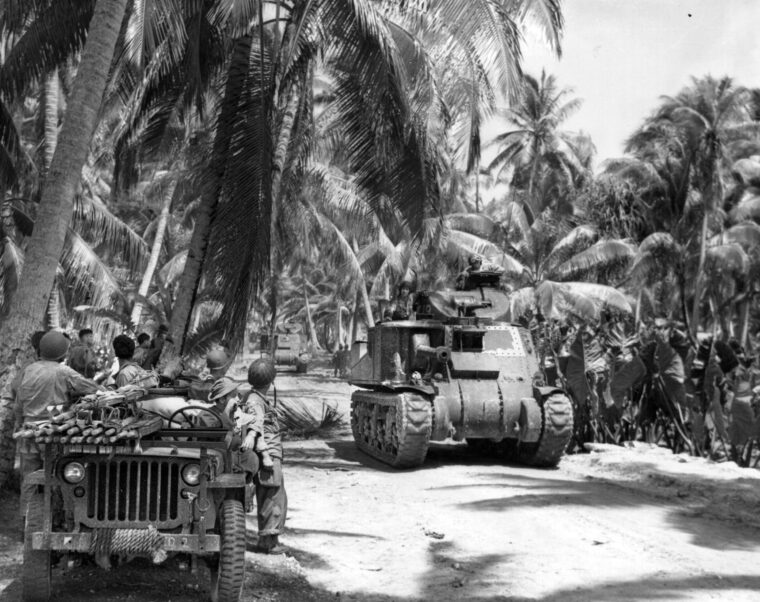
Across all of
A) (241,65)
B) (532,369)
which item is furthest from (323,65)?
(532,369)

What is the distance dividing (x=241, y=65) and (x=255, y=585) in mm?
8508

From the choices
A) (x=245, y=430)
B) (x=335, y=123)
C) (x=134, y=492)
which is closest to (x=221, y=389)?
(x=245, y=430)

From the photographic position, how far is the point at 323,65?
1434cm

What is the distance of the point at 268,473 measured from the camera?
668cm

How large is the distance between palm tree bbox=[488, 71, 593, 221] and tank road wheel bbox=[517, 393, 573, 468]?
27.1 meters

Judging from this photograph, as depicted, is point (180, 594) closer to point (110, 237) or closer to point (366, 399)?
point (366, 399)

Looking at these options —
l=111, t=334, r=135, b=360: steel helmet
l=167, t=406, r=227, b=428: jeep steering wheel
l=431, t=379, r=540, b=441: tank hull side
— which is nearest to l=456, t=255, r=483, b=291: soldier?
l=431, t=379, r=540, b=441: tank hull side

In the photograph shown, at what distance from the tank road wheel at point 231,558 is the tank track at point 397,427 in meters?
6.03

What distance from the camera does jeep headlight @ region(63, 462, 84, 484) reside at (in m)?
5.08

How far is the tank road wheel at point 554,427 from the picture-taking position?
38.4 feet

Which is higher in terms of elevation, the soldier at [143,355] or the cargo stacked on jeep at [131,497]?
the soldier at [143,355]

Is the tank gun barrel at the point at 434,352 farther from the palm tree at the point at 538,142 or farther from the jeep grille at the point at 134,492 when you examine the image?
the palm tree at the point at 538,142

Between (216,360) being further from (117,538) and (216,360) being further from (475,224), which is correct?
(475,224)

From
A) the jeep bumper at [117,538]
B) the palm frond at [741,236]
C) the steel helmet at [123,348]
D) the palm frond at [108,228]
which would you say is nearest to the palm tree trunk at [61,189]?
the steel helmet at [123,348]
